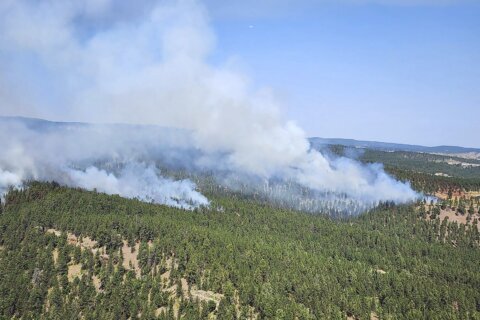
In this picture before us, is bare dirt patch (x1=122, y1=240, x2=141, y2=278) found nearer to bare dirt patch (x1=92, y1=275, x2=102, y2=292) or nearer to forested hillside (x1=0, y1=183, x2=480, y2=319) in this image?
forested hillside (x1=0, y1=183, x2=480, y2=319)

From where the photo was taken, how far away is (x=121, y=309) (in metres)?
150

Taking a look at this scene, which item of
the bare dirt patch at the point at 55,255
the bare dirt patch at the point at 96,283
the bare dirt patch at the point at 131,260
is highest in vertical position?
the bare dirt patch at the point at 131,260

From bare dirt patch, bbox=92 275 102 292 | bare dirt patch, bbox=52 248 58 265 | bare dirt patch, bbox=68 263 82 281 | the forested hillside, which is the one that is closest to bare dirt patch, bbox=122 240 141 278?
the forested hillside

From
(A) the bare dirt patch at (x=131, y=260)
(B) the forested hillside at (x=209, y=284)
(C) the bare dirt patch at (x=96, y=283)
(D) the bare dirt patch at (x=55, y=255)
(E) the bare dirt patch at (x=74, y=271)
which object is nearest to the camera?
(B) the forested hillside at (x=209, y=284)

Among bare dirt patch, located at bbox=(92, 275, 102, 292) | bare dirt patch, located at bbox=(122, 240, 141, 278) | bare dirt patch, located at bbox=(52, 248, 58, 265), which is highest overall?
bare dirt patch, located at bbox=(122, 240, 141, 278)

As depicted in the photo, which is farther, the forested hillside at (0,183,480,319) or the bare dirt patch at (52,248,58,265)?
the bare dirt patch at (52,248,58,265)

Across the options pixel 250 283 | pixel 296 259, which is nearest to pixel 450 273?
pixel 296 259

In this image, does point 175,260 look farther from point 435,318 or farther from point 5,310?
point 435,318

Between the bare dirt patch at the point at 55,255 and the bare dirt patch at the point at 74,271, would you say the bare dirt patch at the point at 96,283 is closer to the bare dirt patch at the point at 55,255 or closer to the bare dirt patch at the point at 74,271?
the bare dirt patch at the point at 74,271

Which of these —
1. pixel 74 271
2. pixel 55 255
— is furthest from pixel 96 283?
pixel 55 255

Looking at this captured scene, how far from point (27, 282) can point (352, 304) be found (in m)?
123

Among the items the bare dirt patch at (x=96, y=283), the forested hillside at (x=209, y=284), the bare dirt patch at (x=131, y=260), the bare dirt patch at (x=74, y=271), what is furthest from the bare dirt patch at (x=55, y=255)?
the bare dirt patch at (x=131, y=260)

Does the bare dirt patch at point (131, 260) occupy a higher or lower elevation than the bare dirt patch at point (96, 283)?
higher

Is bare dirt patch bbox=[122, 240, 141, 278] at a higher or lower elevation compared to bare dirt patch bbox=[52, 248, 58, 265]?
higher
